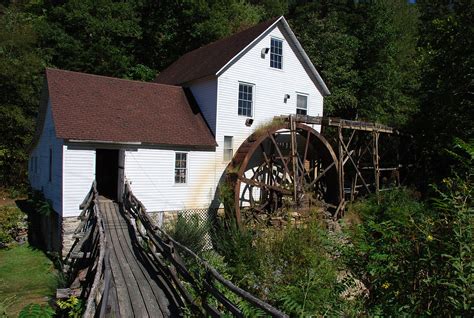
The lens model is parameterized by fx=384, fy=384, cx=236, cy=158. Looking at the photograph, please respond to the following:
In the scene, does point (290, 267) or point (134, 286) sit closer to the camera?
point (134, 286)

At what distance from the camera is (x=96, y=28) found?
83.8 feet

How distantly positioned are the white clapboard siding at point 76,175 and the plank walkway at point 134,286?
10.3ft

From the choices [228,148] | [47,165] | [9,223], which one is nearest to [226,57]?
[228,148]

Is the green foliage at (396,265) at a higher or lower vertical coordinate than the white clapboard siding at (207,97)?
lower

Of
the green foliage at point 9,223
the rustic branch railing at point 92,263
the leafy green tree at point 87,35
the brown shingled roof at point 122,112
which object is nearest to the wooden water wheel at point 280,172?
the brown shingled roof at point 122,112

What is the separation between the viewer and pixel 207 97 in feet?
54.5

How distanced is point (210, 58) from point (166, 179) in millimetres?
6659

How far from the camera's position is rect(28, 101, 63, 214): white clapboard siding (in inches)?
524

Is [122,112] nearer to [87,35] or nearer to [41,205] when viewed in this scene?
[41,205]

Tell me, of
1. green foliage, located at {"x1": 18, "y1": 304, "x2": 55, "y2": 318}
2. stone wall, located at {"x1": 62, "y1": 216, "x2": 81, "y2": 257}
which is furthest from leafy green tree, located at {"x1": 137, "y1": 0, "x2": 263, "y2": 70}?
green foliage, located at {"x1": 18, "y1": 304, "x2": 55, "y2": 318}

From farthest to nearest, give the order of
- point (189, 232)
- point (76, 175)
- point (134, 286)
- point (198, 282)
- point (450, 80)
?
point (450, 80) → point (189, 232) → point (76, 175) → point (134, 286) → point (198, 282)

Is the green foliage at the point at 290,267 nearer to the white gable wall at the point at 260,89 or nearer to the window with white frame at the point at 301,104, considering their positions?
the white gable wall at the point at 260,89

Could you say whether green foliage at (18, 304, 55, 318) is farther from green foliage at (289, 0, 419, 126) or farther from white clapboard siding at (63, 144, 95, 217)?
green foliage at (289, 0, 419, 126)

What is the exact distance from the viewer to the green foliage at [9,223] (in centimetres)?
1525
